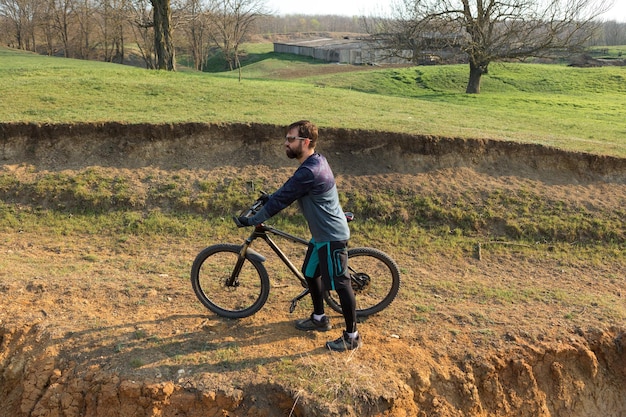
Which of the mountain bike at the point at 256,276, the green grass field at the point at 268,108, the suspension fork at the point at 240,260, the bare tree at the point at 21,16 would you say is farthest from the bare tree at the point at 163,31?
the bare tree at the point at 21,16

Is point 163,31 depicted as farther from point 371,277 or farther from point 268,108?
point 371,277

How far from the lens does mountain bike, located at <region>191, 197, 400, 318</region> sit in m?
5.28

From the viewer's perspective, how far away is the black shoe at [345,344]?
4906 mm

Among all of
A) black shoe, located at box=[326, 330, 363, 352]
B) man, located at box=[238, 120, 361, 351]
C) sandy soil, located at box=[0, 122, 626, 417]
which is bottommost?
sandy soil, located at box=[0, 122, 626, 417]

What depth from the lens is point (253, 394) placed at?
4434 millimetres

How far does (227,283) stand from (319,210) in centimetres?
157

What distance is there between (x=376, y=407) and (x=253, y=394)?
41.6 inches

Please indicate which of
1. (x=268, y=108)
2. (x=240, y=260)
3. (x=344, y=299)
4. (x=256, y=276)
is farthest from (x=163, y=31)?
(x=344, y=299)

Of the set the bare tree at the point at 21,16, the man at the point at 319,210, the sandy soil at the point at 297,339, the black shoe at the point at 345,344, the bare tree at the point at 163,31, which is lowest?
the sandy soil at the point at 297,339

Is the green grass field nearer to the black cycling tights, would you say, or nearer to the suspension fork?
the suspension fork

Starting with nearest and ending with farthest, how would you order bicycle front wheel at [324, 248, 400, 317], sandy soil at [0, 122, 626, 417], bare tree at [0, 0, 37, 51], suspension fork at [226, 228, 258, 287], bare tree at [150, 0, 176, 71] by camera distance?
sandy soil at [0, 122, 626, 417]
suspension fork at [226, 228, 258, 287]
bicycle front wheel at [324, 248, 400, 317]
bare tree at [150, 0, 176, 71]
bare tree at [0, 0, 37, 51]

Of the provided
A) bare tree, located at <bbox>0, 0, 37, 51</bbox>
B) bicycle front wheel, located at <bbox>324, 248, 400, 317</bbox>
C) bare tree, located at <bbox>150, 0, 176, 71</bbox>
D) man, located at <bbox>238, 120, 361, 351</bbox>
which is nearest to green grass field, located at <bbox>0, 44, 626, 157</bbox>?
bare tree, located at <bbox>150, 0, 176, 71</bbox>

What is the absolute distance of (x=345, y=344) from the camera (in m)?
4.93

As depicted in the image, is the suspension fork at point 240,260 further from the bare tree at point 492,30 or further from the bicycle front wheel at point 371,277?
the bare tree at point 492,30
